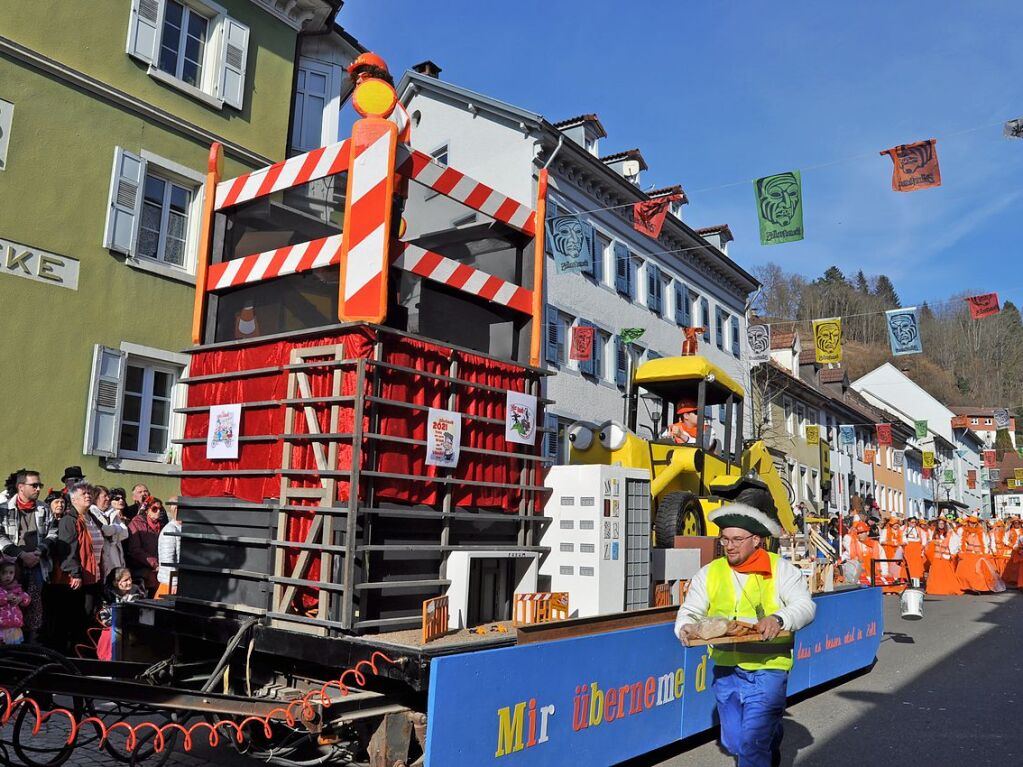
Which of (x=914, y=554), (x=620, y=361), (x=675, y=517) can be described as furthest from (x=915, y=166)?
(x=620, y=361)

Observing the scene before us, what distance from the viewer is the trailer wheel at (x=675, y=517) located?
762cm

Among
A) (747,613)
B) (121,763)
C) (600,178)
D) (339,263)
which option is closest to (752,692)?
(747,613)

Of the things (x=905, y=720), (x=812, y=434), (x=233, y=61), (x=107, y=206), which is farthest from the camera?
(x=812, y=434)

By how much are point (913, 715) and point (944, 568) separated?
15.8m

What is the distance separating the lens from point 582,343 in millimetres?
23562

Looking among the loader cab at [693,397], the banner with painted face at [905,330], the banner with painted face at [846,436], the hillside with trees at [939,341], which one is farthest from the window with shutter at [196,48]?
the hillside with trees at [939,341]

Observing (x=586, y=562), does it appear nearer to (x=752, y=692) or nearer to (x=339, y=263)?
(x=752, y=692)

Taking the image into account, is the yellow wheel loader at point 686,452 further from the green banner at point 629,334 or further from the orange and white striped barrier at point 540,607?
the green banner at point 629,334

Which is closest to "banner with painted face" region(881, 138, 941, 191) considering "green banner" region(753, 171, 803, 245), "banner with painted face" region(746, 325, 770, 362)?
"green banner" region(753, 171, 803, 245)

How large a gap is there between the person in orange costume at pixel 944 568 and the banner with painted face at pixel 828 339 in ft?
16.9

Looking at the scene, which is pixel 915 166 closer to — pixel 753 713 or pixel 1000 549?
pixel 753 713

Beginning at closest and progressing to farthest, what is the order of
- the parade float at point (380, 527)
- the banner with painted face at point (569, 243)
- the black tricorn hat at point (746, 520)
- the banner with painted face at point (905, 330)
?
the parade float at point (380, 527) < the black tricorn hat at point (746, 520) < the banner with painted face at point (569, 243) < the banner with painted face at point (905, 330)

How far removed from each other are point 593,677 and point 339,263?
263 centimetres

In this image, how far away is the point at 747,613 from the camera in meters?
4.31
